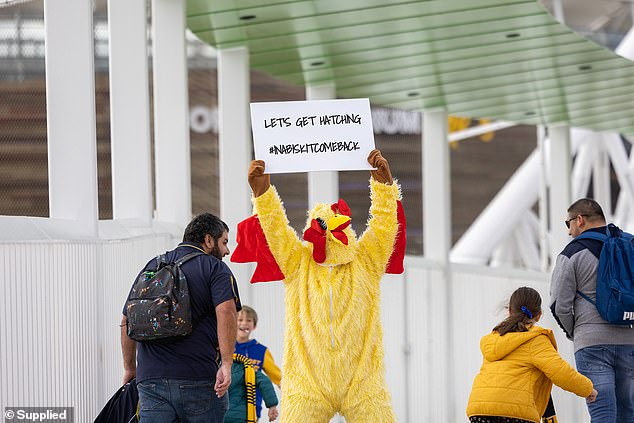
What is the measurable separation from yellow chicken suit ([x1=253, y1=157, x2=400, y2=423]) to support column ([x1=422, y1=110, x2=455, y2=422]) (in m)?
7.23

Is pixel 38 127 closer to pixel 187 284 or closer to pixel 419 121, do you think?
pixel 187 284

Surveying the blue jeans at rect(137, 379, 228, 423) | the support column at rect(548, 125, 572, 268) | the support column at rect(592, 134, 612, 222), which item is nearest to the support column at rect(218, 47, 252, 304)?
the blue jeans at rect(137, 379, 228, 423)

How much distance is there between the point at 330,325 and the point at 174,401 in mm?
910

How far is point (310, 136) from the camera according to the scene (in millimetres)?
6754

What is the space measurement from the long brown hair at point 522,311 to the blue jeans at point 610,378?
0.76 metres

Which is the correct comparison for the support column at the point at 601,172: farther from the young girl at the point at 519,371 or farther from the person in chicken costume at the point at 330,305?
the person in chicken costume at the point at 330,305

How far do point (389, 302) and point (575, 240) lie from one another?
5.17m

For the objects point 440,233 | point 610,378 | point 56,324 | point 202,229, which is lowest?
point 610,378

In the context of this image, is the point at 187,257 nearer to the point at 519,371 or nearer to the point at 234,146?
the point at 519,371

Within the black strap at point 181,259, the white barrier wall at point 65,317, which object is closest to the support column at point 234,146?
the white barrier wall at point 65,317

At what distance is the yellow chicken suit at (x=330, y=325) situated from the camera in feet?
21.4

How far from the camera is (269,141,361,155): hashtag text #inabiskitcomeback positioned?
22.1 ft

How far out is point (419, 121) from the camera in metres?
36.5

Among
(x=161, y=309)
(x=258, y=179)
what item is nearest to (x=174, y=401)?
(x=161, y=309)
